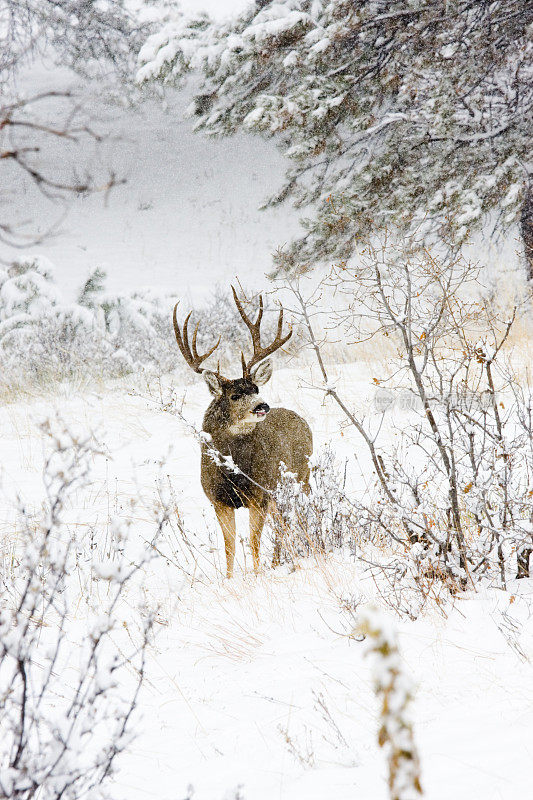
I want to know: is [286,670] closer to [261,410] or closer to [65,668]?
[65,668]

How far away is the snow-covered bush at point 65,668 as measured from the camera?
4.36ft

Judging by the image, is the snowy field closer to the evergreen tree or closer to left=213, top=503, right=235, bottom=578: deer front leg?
left=213, top=503, right=235, bottom=578: deer front leg

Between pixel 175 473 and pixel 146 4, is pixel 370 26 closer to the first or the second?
pixel 175 473

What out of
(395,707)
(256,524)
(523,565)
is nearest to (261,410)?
(256,524)

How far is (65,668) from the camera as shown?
256cm

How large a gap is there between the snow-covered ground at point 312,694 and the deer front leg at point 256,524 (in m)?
0.16

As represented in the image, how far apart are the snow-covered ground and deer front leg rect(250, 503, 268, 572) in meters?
0.16

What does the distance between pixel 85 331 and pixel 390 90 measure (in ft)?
20.6

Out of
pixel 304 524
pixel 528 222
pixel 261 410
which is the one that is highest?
pixel 528 222

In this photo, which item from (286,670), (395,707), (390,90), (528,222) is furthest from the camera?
(390,90)

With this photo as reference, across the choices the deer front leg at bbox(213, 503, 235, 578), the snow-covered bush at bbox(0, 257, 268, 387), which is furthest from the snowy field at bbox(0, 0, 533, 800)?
the snow-covered bush at bbox(0, 257, 268, 387)

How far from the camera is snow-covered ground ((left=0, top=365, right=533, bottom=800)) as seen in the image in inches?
62.6

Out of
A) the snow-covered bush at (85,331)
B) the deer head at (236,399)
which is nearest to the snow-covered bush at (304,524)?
the deer head at (236,399)

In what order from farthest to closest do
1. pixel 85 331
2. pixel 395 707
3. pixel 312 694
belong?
pixel 85 331, pixel 312 694, pixel 395 707
